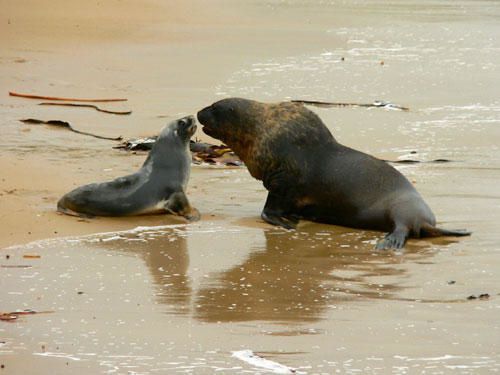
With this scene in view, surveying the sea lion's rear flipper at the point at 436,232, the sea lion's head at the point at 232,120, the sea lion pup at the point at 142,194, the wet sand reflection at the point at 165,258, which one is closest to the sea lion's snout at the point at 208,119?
the sea lion's head at the point at 232,120

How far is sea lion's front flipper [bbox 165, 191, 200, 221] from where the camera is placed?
818 centimetres

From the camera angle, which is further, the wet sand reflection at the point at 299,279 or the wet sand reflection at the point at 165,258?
the wet sand reflection at the point at 165,258

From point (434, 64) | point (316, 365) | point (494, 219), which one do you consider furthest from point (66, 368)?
point (434, 64)

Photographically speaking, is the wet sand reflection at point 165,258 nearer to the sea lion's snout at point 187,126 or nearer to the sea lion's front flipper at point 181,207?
the sea lion's front flipper at point 181,207

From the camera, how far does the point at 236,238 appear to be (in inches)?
306

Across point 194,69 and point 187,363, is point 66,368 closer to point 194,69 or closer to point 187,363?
point 187,363

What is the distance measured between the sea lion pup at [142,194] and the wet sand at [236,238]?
0.37 feet

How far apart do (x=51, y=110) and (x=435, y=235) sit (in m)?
5.01

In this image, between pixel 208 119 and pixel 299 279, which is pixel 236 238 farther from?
pixel 208 119

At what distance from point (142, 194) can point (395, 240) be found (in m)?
1.66

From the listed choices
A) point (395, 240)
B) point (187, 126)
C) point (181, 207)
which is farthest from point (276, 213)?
point (187, 126)

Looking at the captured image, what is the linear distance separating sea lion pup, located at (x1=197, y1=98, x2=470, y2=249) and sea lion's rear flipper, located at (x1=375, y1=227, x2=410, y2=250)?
0.07m

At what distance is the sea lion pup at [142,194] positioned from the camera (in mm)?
8156

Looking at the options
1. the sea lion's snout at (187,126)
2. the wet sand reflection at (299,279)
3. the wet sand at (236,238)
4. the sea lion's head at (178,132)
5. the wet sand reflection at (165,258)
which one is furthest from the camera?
the sea lion's snout at (187,126)
